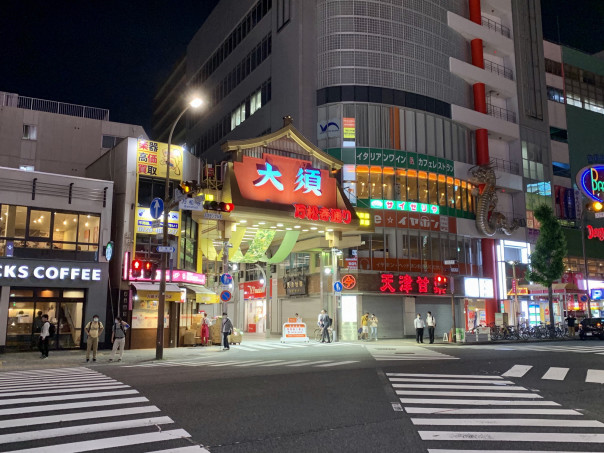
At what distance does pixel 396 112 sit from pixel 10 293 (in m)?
32.0

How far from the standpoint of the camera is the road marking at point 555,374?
1484 centimetres

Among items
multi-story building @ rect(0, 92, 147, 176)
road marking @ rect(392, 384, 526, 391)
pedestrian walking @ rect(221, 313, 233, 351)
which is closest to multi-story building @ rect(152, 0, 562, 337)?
multi-story building @ rect(0, 92, 147, 176)

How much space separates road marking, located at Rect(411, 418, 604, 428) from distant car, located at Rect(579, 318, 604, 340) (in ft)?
102

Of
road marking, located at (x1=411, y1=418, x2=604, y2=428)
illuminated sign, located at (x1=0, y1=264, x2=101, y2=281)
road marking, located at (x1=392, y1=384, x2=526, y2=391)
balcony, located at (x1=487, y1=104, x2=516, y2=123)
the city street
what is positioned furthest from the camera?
balcony, located at (x1=487, y1=104, x2=516, y2=123)

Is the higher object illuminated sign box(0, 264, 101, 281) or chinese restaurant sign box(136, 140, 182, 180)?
chinese restaurant sign box(136, 140, 182, 180)

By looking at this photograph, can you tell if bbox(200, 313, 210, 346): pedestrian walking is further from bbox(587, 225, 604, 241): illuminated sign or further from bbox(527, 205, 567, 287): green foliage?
bbox(587, 225, 604, 241): illuminated sign

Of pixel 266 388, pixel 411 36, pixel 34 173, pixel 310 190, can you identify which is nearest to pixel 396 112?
pixel 411 36

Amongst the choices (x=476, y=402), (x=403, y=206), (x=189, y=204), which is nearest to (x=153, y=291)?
(x=189, y=204)

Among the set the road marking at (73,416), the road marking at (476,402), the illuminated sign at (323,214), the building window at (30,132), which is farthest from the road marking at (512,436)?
the building window at (30,132)

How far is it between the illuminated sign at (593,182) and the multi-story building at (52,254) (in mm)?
21410

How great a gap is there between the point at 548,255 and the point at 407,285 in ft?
40.7

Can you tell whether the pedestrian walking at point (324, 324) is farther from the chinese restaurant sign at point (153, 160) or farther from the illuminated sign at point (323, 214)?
the chinese restaurant sign at point (153, 160)

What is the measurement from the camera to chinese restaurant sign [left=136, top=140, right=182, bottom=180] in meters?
29.1

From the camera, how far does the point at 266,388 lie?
1259 cm
